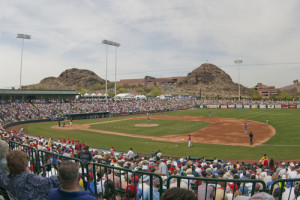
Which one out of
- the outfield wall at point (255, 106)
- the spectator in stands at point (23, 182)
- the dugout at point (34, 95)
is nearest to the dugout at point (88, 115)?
the dugout at point (34, 95)

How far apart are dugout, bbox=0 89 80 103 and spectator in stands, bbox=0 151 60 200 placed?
185ft

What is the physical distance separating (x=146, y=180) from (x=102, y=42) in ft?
218

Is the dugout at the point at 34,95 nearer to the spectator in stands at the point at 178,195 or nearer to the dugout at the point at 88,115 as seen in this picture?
the dugout at the point at 88,115

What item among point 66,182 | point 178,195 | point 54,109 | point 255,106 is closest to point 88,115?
point 54,109

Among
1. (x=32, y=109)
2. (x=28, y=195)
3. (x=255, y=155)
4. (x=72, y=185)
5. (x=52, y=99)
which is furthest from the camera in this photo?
(x=52, y=99)

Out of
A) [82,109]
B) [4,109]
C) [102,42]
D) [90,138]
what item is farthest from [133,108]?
[90,138]

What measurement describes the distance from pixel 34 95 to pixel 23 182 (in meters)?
62.2

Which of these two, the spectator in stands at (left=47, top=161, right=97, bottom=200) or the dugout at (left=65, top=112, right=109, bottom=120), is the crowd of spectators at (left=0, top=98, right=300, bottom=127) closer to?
A: the dugout at (left=65, top=112, right=109, bottom=120)

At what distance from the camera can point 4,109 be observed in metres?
44.2

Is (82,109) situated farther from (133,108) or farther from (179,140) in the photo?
(179,140)

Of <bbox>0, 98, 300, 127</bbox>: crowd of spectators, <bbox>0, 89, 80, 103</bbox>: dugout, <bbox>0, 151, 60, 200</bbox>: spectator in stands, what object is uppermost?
<bbox>0, 89, 80, 103</bbox>: dugout


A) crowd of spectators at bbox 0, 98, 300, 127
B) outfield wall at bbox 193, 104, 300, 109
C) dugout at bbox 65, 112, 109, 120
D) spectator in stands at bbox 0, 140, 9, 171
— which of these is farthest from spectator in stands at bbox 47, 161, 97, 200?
outfield wall at bbox 193, 104, 300, 109

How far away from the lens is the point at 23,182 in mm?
3734

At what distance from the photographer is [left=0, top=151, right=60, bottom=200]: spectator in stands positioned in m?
3.71
